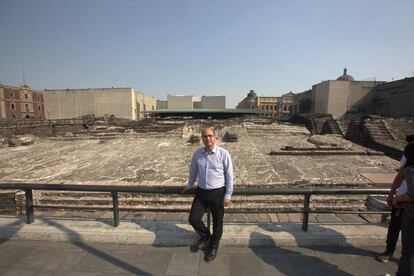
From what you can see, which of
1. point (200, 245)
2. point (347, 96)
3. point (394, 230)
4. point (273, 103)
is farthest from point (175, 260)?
point (273, 103)

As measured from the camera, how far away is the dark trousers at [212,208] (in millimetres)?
2340

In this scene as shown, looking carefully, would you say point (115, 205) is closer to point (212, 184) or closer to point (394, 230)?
point (212, 184)

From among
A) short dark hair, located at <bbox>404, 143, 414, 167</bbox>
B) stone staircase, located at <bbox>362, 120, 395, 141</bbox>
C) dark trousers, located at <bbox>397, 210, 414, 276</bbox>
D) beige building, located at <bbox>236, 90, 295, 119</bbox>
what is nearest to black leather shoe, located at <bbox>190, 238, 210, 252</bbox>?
dark trousers, located at <bbox>397, 210, 414, 276</bbox>

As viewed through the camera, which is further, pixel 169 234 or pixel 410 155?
pixel 169 234

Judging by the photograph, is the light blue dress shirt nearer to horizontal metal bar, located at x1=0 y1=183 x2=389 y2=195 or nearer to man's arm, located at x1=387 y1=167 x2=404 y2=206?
horizontal metal bar, located at x1=0 y1=183 x2=389 y2=195

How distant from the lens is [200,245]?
2.49m

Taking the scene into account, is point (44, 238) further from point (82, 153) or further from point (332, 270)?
point (82, 153)

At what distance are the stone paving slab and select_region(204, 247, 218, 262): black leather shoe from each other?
0.13 ft

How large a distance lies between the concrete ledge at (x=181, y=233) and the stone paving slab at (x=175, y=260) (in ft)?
0.23

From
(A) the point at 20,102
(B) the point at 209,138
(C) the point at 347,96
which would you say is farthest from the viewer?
(A) the point at 20,102

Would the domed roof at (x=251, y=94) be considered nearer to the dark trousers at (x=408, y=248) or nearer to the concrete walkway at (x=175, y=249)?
the concrete walkway at (x=175, y=249)

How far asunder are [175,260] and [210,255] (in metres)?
0.39

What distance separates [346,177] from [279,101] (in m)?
70.4

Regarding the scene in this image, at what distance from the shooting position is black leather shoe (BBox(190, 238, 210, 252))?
97.7 inches
